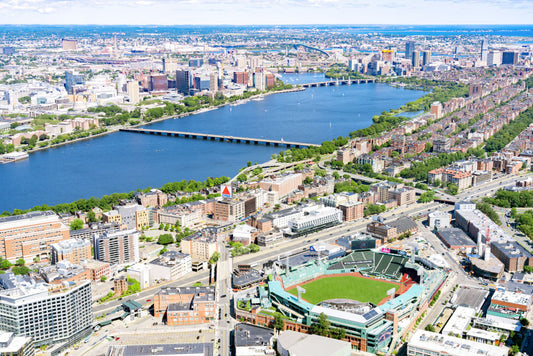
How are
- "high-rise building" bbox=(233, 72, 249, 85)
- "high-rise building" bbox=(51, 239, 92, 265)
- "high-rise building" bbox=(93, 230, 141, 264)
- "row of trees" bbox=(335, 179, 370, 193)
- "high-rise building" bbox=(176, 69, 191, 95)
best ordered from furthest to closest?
"high-rise building" bbox=(233, 72, 249, 85) < "high-rise building" bbox=(176, 69, 191, 95) < "row of trees" bbox=(335, 179, 370, 193) < "high-rise building" bbox=(93, 230, 141, 264) < "high-rise building" bbox=(51, 239, 92, 265)

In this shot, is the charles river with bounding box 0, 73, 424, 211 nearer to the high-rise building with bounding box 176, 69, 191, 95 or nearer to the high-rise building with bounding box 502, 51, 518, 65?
the high-rise building with bounding box 176, 69, 191, 95

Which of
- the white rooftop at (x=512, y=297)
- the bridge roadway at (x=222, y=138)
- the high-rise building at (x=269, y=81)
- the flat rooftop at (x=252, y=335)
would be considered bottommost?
the flat rooftop at (x=252, y=335)

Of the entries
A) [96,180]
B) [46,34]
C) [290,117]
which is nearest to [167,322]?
[96,180]

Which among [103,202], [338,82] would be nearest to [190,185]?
[103,202]

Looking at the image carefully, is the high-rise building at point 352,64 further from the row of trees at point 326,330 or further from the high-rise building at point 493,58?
the row of trees at point 326,330

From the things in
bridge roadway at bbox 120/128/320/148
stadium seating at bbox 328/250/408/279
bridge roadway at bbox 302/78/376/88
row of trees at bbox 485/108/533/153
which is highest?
bridge roadway at bbox 302/78/376/88

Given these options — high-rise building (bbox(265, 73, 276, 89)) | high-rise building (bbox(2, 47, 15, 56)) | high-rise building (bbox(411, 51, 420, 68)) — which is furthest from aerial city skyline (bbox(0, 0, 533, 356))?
high-rise building (bbox(2, 47, 15, 56))

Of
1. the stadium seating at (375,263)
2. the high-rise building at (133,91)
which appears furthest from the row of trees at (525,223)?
the high-rise building at (133,91)

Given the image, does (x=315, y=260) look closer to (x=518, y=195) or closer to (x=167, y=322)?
(x=167, y=322)
